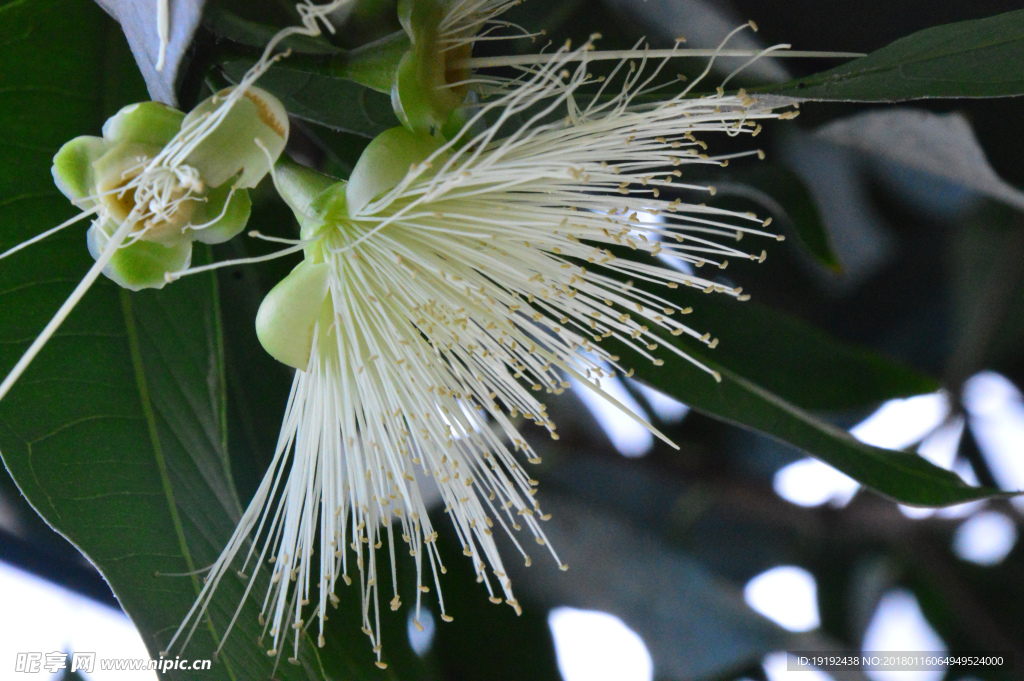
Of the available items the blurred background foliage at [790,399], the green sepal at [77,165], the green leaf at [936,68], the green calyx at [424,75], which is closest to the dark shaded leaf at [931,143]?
the blurred background foliage at [790,399]

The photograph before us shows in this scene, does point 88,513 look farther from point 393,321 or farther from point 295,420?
point 393,321

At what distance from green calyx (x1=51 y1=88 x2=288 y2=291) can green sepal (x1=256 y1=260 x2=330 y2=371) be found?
0.23 ft

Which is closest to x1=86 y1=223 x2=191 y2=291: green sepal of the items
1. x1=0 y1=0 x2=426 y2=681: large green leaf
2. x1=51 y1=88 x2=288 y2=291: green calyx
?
x1=51 y1=88 x2=288 y2=291: green calyx

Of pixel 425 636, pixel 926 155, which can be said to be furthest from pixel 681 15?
pixel 425 636

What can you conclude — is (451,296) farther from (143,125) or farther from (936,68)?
(936,68)

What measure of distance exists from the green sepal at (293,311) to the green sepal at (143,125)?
133 mm

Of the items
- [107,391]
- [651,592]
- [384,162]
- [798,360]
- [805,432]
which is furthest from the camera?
[651,592]

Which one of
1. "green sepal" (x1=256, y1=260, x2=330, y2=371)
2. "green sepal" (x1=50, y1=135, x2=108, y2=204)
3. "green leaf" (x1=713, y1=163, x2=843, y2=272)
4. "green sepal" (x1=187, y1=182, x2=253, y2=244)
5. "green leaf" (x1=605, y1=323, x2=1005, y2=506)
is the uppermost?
"green leaf" (x1=713, y1=163, x2=843, y2=272)

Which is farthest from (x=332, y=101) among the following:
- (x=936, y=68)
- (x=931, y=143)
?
(x=931, y=143)

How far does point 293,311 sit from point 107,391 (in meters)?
0.20

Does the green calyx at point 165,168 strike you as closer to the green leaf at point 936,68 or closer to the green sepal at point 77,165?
the green sepal at point 77,165

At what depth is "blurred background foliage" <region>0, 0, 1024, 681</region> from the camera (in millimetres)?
817

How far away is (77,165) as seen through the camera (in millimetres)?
480

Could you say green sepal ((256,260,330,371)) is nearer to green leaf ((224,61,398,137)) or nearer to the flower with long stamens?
the flower with long stamens
